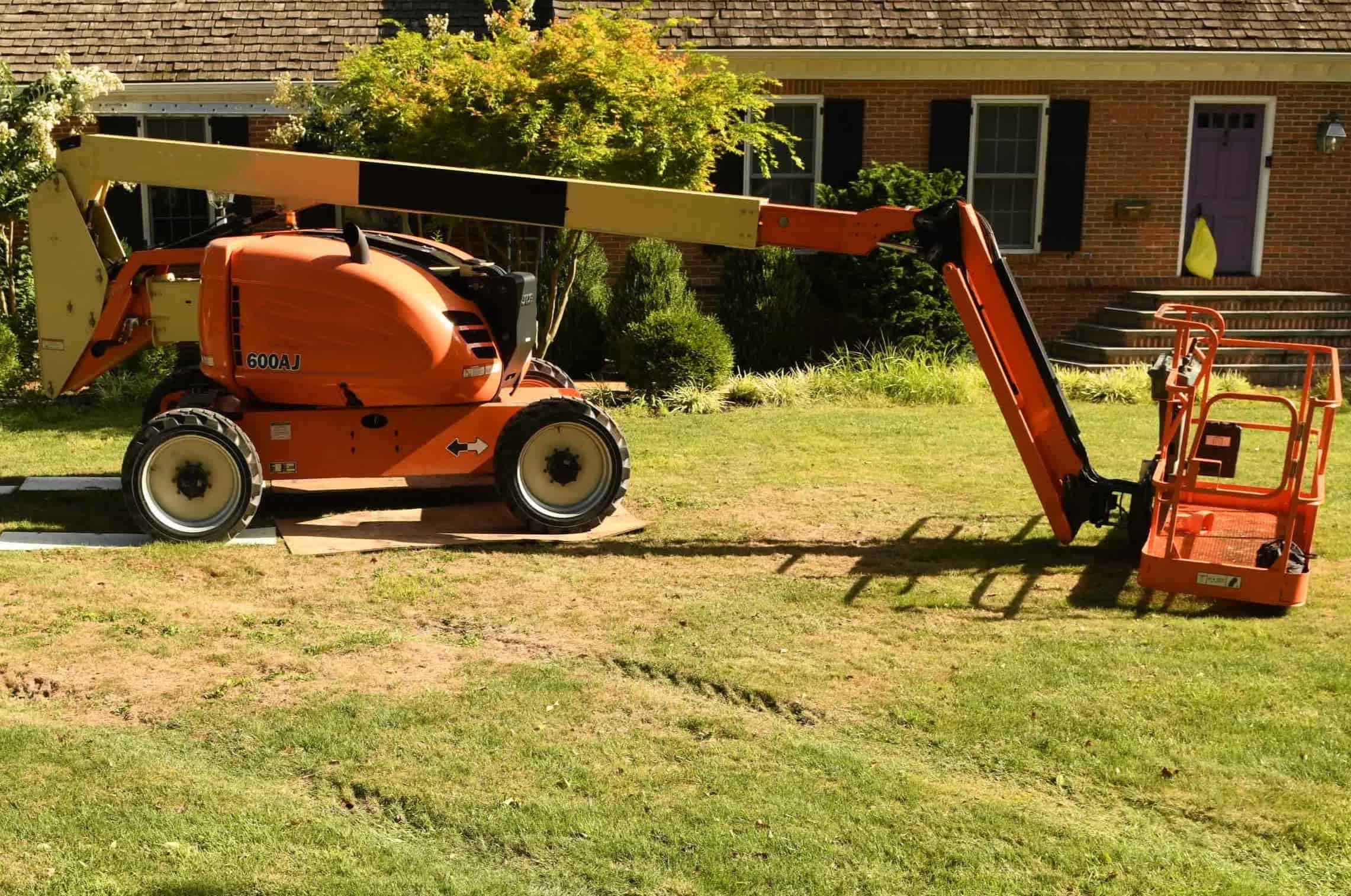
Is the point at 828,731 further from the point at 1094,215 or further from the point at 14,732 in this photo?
the point at 1094,215

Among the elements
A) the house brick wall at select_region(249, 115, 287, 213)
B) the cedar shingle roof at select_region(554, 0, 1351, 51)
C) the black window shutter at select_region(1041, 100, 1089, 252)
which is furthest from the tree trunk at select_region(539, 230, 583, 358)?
the black window shutter at select_region(1041, 100, 1089, 252)

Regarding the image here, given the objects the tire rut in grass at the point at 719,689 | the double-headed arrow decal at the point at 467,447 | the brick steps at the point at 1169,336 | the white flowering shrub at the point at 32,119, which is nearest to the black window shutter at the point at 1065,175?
the brick steps at the point at 1169,336

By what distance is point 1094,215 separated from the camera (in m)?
15.6

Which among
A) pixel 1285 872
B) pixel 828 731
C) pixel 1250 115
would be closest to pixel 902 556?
pixel 828 731

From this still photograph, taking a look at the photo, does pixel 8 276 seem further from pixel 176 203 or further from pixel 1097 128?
pixel 1097 128

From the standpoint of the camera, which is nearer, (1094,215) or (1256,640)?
(1256,640)

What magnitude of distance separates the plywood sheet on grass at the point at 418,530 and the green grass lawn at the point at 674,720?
0.70 ft

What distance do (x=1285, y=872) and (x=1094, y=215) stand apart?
12703mm

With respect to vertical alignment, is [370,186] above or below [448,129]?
below

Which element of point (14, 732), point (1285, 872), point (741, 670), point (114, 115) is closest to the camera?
point (1285, 872)

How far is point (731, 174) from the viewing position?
15.0 metres

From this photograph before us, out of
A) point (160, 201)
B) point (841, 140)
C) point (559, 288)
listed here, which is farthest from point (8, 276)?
point (841, 140)

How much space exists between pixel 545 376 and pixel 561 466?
4.32 ft

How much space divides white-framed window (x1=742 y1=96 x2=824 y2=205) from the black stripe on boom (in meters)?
8.04
